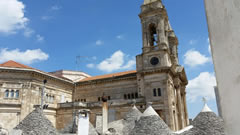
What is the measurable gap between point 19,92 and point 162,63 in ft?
69.0

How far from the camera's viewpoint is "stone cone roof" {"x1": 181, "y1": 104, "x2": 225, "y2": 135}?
1035 cm

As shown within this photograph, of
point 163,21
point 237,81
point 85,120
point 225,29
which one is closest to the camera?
point 237,81

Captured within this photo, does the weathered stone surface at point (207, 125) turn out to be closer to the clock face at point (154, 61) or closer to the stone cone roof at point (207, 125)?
the stone cone roof at point (207, 125)

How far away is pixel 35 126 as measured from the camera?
10.9 metres

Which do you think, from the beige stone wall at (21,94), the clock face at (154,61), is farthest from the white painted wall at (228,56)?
the beige stone wall at (21,94)

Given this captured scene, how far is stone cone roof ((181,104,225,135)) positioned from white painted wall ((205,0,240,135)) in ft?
34.0

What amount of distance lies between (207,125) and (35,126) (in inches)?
380

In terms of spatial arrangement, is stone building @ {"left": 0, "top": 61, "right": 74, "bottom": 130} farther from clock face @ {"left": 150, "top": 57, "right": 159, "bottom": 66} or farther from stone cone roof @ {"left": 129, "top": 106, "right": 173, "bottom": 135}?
stone cone roof @ {"left": 129, "top": 106, "right": 173, "bottom": 135}

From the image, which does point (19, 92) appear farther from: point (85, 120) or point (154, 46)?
point (154, 46)

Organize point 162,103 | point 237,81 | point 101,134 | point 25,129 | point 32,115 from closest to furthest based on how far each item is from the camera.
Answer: point 237,81
point 25,129
point 32,115
point 101,134
point 162,103

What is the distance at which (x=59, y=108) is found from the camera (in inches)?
1235

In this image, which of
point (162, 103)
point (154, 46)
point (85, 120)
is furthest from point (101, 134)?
point (154, 46)

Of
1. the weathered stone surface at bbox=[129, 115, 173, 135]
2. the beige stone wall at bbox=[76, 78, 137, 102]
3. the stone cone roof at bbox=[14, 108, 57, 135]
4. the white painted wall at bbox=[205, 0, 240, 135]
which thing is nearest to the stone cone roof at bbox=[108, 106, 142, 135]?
the weathered stone surface at bbox=[129, 115, 173, 135]

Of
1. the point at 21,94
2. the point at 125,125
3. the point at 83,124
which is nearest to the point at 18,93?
the point at 21,94
